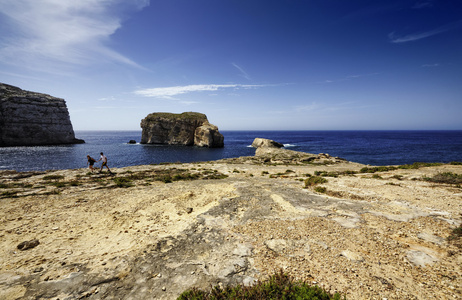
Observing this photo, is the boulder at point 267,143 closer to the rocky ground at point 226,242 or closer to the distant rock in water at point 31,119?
the rocky ground at point 226,242

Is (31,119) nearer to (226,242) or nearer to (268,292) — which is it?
(226,242)

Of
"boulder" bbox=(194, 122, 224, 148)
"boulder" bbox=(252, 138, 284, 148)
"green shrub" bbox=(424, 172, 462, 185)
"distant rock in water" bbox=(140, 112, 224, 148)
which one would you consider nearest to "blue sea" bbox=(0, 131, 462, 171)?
"boulder" bbox=(194, 122, 224, 148)

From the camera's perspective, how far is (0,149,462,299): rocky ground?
543 cm

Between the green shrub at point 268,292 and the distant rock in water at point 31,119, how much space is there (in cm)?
13116

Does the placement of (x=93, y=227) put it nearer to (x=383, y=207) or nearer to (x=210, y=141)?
(x=383, y=207)

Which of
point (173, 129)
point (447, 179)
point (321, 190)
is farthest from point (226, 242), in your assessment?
point (173, 129)

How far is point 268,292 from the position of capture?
490cm

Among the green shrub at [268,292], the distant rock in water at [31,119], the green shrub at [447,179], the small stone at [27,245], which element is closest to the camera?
the green shrub at [268,292]

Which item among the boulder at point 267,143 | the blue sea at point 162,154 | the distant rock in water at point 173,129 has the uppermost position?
the distant rock in water at point 173,129

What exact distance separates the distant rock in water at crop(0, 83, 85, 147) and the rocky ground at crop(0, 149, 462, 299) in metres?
114

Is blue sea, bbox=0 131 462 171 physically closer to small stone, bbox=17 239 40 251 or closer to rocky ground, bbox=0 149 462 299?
rocky ground, bbox=0 149 462 299

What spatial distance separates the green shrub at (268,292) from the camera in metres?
4.71

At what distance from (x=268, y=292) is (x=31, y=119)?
134 meters

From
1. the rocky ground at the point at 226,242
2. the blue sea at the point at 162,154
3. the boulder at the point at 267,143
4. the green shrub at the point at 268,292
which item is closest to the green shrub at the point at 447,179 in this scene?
the rocky ground at the point at 226,242
